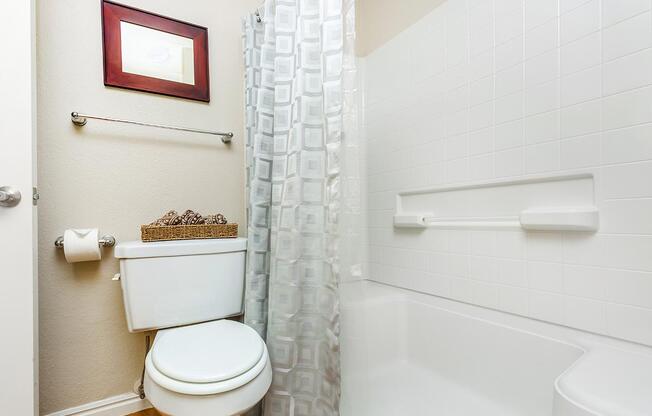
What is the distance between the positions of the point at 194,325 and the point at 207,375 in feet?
1.41

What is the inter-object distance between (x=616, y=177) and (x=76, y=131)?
192cm

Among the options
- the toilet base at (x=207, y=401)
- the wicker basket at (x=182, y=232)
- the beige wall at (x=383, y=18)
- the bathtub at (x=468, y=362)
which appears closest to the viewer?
the bathtub at (x=468, y=362)

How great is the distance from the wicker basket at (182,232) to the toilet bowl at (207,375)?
40 cm

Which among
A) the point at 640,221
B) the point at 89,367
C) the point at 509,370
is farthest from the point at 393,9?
the point at 89,367

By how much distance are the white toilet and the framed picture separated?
28.9 inches

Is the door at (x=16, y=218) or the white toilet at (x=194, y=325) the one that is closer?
the white toilet at (x=194, y=325)

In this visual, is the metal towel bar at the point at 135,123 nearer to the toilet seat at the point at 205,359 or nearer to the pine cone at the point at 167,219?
the pine cone at the point at 167,219

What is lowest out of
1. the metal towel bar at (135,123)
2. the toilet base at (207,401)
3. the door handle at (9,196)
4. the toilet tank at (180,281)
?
the toilet base at (207,401)

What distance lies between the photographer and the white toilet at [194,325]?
2.82ft

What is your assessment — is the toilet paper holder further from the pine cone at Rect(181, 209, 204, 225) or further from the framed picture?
the framed picture

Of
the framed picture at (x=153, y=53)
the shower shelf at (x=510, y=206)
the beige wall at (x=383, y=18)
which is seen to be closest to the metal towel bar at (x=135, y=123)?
the framed picture at (x=153, y=53)

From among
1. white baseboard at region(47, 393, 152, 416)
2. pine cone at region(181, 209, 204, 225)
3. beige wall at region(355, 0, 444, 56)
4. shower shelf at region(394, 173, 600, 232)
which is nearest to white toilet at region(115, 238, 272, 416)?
pine cone at region(181, 209, 204, 225)

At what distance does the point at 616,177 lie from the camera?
936 millimetres

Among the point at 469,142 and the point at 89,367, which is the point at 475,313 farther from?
the point at 89,367
